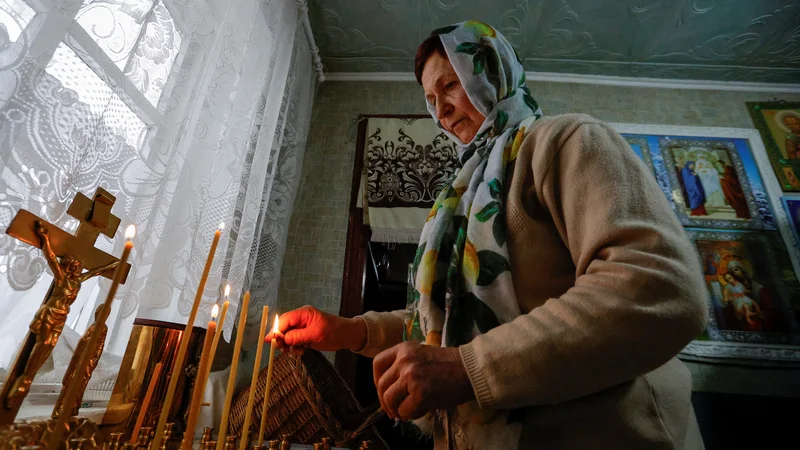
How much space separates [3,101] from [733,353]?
7.63 feet

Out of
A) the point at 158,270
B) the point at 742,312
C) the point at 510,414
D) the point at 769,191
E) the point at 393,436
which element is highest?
the point at 769,191

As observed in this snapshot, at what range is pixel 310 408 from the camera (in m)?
0.84

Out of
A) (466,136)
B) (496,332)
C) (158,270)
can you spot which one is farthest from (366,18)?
(496,332)

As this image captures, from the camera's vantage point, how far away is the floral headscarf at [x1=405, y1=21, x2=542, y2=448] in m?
0.52

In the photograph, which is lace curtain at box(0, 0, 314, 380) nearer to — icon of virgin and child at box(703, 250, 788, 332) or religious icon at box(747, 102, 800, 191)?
icon of virgin and child at box(703, 250, 788, 332)

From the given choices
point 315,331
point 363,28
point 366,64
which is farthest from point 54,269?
point 366,64

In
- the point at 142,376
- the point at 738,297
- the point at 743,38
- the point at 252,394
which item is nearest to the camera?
the point at 252,394

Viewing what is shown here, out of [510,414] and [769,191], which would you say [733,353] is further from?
[510,414]

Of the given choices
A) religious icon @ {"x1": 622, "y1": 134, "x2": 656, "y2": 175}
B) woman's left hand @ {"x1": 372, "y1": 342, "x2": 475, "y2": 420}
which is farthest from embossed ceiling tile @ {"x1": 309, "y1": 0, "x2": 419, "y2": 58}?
woman's left hand @ {"x1": 372, "y1": 342, "x2": 475, "y2": 420}

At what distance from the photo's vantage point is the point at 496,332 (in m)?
0.42

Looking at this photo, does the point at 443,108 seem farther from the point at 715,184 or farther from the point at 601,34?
the point at 715,184

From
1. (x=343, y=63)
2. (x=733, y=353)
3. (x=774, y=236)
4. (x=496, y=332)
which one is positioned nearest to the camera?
(x=496, y=332)

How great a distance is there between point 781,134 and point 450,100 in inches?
89.5

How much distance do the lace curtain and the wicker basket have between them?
244mm
